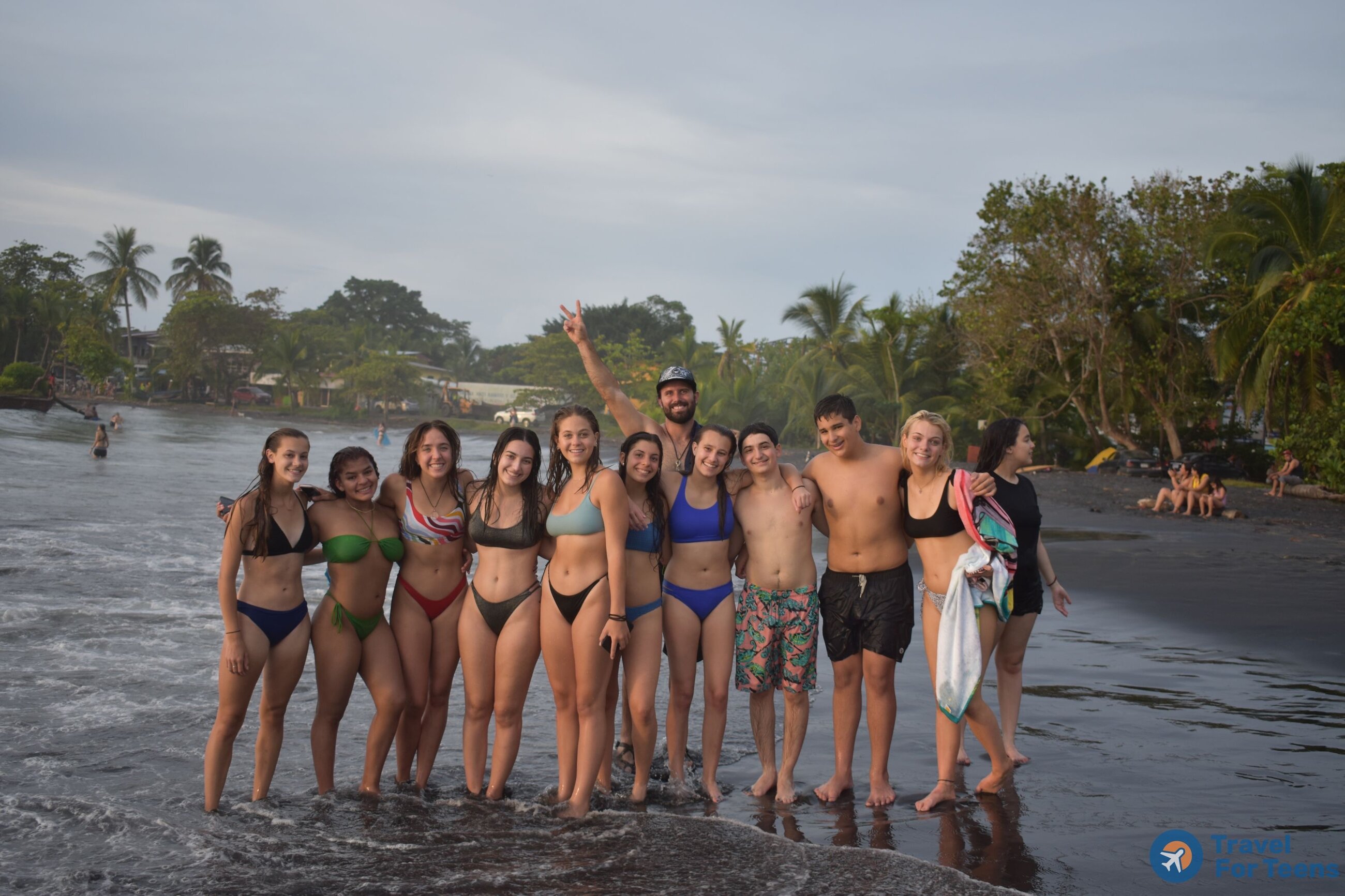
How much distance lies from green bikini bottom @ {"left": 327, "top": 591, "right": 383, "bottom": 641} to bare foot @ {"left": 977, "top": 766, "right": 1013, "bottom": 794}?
3.06 m

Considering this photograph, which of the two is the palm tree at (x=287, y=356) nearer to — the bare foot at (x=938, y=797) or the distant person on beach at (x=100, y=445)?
the distant person on beach at (x=100, y=445)

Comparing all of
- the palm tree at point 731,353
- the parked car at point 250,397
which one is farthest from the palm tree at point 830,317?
the parked car at point 250,397

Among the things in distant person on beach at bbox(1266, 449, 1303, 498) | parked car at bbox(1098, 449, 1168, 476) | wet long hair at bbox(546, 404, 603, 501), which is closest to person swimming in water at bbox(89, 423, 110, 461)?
parked car at bbox(1098, 449, 1168, 476)

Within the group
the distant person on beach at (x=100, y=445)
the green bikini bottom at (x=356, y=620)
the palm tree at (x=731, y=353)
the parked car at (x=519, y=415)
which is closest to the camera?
the green bikini bottom at (x=356, y=620)

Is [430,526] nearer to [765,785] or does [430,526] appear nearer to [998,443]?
[765,785]

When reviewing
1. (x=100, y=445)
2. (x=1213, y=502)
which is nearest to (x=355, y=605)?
(x=1213, y=502)

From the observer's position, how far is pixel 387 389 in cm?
6788

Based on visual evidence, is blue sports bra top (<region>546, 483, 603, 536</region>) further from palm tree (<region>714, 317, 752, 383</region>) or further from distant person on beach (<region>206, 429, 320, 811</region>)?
palm tree (<region>714, 317, 752, 383</region>)

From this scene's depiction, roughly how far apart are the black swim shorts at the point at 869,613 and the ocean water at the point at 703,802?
2.63 ft

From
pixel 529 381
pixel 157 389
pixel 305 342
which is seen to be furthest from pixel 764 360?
pixel 157 389

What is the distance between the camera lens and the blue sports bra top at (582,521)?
486cm

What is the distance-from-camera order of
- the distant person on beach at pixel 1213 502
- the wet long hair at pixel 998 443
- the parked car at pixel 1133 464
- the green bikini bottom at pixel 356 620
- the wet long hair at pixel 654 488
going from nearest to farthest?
the green bikini bottom at pixel 356 620, the wet long hair at pixel 654 488, the wet long hair at pixel 998 443, the distant person on beach at pixel 1213 502, the parked car at pixel 1133 464

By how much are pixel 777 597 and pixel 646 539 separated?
0.73 metres

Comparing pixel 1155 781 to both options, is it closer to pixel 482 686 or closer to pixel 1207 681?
pixel 1207 681
